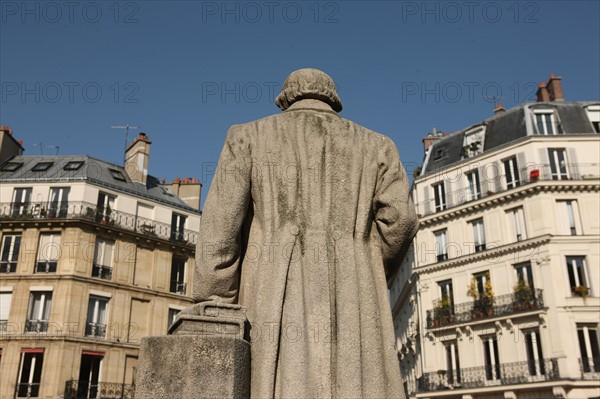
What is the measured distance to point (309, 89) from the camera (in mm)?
5691

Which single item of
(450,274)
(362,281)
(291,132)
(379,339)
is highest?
(450,274)

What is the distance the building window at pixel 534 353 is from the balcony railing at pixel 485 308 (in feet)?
5.33

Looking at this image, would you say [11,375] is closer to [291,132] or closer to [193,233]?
[193,233]

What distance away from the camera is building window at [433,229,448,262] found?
4850 cm

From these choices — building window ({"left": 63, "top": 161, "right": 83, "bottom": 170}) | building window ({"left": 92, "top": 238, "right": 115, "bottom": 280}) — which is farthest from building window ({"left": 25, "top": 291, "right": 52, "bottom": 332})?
building window ({"left": 63, "top": 161, "right": 83, "bottom": 170})

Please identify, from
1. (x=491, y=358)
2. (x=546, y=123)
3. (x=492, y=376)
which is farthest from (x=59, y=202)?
(x=546, y=123)

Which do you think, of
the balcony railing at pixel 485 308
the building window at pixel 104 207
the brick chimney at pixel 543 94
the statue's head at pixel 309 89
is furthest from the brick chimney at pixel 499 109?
the statue's head at pixel 309 89

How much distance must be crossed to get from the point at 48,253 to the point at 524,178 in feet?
109

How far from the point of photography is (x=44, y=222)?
147ft

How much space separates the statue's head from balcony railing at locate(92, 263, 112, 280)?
4166cm

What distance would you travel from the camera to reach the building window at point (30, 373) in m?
39.8

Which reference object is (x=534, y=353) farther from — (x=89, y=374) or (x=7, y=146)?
(x=7, y=146)

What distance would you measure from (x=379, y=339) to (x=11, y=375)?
41.0 meters

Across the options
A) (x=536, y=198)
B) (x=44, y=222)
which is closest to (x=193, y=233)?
(x=44, y=222)
